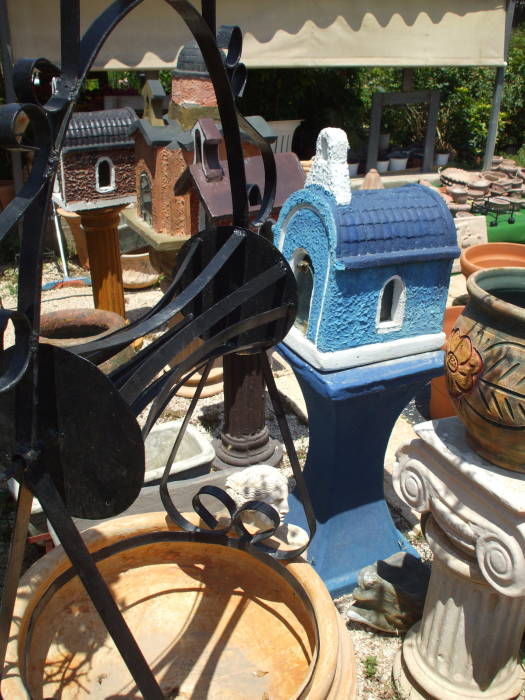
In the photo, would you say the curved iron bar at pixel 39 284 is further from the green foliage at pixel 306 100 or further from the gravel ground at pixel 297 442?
the green foliage at pixel 306 100

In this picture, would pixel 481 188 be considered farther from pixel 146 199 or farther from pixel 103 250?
pixel 103 250

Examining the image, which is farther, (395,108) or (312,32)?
(395,108)

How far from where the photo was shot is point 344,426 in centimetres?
271

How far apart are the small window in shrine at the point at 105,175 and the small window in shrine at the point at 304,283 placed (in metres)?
2.19

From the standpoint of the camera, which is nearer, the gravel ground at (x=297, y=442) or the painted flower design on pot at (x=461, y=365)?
the painted flower design on pot at (x=461, y=365)

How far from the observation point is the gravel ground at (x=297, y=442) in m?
2.53

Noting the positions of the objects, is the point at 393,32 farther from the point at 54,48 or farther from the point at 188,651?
the point at 188,651

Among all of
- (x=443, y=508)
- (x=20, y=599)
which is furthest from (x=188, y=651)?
(x=443, y=508)

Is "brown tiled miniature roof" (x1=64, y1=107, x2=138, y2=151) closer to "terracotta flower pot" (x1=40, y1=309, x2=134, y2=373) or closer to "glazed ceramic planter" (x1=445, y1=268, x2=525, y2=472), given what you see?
"terracotta flower pot" (x1=40, y1=309, x2=134, y2=373)

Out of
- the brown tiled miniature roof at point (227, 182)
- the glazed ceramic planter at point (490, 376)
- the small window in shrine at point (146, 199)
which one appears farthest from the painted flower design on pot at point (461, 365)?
the small window in shrine at point (146, 199)

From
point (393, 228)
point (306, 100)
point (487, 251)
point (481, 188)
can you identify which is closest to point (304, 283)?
point (393, 228)

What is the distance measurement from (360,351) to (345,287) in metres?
0.28

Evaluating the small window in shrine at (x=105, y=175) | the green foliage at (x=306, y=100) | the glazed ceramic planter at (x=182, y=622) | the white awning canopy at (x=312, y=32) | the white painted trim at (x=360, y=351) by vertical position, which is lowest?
the glazed ceramic planter at (x=182, y=622)

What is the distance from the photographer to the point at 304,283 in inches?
106
